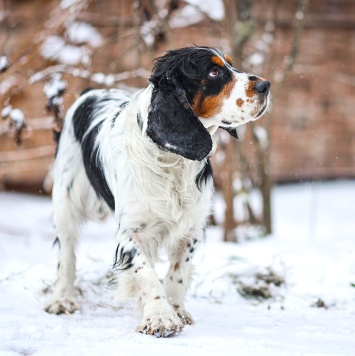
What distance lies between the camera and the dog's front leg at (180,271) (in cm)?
376

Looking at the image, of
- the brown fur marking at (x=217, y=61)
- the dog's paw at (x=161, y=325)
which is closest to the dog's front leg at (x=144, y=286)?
the dog's paw at (x=161, y=325)

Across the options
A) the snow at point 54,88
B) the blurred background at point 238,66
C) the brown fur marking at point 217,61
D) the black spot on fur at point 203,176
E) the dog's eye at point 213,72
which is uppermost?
the brown fur marking at point 217,61

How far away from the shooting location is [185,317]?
361 centimetres

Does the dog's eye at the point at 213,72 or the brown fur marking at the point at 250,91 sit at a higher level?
the dog's eye at the point at 213,72

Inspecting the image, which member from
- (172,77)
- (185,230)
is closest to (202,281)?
(185,230)

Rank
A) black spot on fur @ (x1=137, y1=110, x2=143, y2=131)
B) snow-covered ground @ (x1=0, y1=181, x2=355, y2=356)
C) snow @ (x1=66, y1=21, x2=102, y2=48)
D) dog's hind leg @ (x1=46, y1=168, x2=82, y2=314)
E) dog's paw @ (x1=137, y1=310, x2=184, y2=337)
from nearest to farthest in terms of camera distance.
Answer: snow-covered ground @ (x1=0, y1=181, x2=355, y2=356), dog's paw @ (x1=137, y1=310, x2=184, y2=337), black spot on fur @ (x1=137, y1=110, x2=143, y2=131), dog's hind leg @ (x1=46, y1=168, x2=82, y2=314), snow @ (x1=66, y1=21, x2=102, y2=48)

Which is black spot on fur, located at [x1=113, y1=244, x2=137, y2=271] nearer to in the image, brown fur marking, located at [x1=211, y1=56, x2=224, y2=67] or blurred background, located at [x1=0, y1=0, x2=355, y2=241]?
brown fur marking, located at [x1=211, y1=56, x2=224, y2=67]

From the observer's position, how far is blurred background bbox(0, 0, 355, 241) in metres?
5.78

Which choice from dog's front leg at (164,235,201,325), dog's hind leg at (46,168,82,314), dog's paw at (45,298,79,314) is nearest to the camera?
dog's front leg at (164,235,201,325)

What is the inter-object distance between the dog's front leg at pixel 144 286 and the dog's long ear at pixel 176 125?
476 mm

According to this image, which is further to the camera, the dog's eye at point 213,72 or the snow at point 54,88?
the snow at point 54,88

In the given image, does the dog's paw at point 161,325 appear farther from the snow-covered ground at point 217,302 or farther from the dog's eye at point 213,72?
the dog's eye at point 213,72

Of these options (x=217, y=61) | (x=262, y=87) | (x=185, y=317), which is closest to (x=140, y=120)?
(x=217, y=61)

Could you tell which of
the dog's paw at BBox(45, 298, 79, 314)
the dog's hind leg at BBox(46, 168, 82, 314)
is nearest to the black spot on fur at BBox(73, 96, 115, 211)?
the dog's hind leg at BBox(46, 168, 82, 314)
